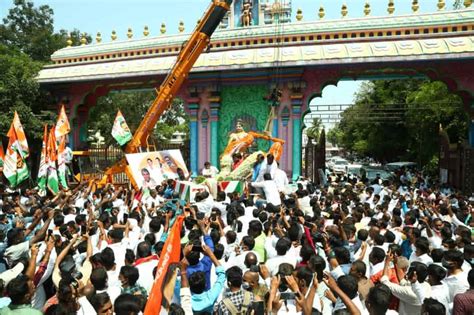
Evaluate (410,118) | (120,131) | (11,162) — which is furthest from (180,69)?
(410,118)

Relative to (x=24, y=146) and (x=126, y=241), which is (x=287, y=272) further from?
(x=24, y=146)

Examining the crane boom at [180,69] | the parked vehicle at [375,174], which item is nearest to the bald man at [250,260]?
the crane boom at [180,69]

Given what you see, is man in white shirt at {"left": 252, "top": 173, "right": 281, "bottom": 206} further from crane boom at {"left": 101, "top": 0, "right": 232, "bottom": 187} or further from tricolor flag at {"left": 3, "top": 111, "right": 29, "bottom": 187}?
tricolor flag at {"left": 3, "top": 111, "right": 29, "bottom": 187}

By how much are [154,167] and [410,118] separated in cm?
1822

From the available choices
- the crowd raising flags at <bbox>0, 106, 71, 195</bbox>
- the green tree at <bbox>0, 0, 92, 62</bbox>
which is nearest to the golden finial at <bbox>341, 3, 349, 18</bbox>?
the crowd raising flags at <bbox>0, 106, 71, 195</bbox>

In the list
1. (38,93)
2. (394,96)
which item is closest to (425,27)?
(38,93)

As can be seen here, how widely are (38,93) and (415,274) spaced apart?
1724 centimetres

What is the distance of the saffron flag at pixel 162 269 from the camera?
2977mm

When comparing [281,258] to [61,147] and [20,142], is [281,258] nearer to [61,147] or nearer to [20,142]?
[61,147]

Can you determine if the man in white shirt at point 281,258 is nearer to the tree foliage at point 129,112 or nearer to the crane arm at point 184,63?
the crane arm at point 184,63

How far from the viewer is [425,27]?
12.8 m

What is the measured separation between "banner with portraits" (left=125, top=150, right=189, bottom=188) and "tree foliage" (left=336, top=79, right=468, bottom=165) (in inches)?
467

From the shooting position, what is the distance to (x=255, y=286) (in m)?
3.52

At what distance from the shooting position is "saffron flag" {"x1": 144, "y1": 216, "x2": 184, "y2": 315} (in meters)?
2.98
